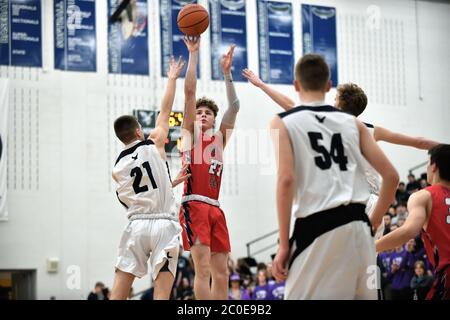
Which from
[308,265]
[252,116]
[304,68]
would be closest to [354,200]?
[308,265]

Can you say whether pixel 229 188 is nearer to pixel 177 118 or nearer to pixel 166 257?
pixel 177 118

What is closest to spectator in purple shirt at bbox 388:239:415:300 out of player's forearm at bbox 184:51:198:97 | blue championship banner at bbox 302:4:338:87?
blue championship banner at bbox 302:4:338:87

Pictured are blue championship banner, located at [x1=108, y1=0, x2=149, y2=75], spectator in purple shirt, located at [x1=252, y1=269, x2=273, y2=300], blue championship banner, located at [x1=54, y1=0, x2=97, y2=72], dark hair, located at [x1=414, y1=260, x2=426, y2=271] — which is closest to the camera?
dark hair, located at [x1=414, y1=260, x2=426, y2=271]

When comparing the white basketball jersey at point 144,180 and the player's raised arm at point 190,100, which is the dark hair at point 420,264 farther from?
the white basketball jersey at point 144,180

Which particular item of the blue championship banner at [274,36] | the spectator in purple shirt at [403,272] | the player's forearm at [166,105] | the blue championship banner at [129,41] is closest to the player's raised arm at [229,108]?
the player's forearm at [166,105]

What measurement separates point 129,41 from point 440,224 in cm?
1474

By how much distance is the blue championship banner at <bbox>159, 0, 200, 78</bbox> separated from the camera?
1931 centimetres

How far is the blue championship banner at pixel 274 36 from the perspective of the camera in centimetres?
2000

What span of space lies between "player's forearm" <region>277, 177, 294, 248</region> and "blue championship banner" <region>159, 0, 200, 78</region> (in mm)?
15024

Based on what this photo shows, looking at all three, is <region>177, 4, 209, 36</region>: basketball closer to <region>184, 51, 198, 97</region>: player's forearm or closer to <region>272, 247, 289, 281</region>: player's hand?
<region>184, 51, 198, 97</region>: player's forearm

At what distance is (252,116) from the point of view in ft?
69.8

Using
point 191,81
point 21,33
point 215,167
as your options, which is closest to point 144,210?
point 215,167

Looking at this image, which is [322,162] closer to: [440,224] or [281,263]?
[281,263]

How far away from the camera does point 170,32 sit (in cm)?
1956
